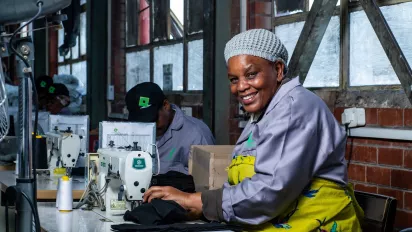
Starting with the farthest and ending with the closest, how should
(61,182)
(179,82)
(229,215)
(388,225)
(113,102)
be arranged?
1. (113,102)
2. (179,82)
3. (61,182)
4. (388,225)
5. (229,215)

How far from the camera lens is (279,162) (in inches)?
90.8

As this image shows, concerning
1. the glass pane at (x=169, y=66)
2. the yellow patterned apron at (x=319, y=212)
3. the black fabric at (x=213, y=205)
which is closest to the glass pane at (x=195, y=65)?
the glass pane at (x=169, y=66)

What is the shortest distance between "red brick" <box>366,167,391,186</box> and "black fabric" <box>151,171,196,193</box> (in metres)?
0.89

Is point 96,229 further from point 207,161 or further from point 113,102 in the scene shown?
point 113,102

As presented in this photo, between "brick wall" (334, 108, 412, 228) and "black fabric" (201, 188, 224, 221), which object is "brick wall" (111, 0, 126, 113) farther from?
"black fabric" (201, 188, 224, 221)

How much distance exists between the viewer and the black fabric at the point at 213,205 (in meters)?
2.47

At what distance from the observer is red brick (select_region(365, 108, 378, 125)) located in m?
3.37

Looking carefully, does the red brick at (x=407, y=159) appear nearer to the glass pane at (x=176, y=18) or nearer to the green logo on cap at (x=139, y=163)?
the green logo on cap at (x=139, y=163)

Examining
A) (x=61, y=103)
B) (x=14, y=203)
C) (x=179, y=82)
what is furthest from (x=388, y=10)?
(x=61, y=103)

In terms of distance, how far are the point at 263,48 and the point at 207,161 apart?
67 centimetres

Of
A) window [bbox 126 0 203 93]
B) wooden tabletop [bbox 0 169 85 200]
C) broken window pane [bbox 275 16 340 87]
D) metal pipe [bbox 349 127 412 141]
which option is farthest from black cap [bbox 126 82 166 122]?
window [bbox 126 0 203 93]

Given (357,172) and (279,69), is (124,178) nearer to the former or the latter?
(279,69)

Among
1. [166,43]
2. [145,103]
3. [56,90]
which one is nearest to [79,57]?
[56,90]

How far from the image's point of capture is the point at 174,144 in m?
4.16
